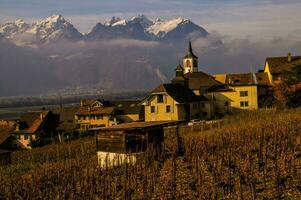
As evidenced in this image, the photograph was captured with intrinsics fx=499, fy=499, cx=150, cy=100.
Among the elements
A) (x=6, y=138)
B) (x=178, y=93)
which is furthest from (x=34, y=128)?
(x=178, y=93)

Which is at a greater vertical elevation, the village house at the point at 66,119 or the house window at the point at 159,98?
the house window at the point at 159,98

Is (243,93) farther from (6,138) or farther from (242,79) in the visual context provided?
(6,138)

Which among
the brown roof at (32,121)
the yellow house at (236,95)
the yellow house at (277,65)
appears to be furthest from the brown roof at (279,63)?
the brown roof at (32,121)

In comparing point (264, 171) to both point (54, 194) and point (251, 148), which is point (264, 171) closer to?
point (251, 148)

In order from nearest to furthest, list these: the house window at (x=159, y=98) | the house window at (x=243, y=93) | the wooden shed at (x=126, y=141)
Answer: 1. the wooden shed at (x=126, y=141)
2. the house window at (x=159, y=98)
3. the house window at (x=243, y=93)

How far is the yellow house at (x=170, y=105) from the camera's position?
5669cm

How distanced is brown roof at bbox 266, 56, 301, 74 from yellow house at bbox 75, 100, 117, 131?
75.4 ft

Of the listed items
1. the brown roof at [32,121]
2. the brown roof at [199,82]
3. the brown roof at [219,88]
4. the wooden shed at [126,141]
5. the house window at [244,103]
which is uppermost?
the brown roof at [199,82]

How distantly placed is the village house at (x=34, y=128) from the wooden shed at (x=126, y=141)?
1498 inches

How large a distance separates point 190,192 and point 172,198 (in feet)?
4.08

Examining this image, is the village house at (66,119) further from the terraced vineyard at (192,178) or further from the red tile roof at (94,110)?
the terraced vineyard at (192,178)

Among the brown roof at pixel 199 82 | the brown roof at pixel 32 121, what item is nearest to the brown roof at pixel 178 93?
the brown roof at pixel 199 82

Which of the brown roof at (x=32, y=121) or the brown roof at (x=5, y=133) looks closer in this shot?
the brown roof at (x=5, y=133)

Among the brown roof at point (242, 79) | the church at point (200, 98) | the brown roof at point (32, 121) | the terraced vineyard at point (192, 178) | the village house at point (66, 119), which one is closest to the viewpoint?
the terraced vineyard at point (192, 178)
